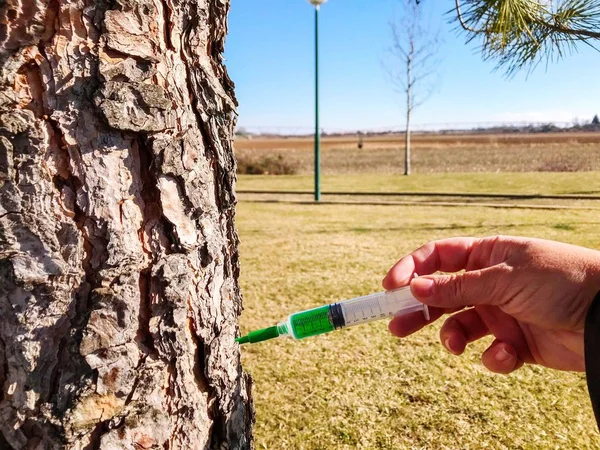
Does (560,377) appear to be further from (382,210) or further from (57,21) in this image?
(382,210)

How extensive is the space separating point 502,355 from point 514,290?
1.03ft

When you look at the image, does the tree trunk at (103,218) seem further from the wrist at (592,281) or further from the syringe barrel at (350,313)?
the wrist at (592,281)

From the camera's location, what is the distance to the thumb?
93 cm

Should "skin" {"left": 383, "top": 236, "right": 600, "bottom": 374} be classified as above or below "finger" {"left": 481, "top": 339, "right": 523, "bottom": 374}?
above

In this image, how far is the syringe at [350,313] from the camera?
1174 mm

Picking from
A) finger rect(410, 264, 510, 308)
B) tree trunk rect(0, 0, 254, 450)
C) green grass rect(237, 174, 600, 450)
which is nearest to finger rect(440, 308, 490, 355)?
finger rect(410, 264, 510, 308)

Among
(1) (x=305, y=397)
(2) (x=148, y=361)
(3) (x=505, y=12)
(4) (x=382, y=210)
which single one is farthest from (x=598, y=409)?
(4) (x=382, y=210)

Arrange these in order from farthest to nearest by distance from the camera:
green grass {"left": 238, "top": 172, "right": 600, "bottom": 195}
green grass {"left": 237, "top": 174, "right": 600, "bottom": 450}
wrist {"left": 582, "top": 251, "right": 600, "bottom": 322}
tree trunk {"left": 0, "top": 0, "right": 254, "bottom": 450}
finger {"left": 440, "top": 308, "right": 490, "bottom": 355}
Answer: green grass {"left": 238, "top": 172, "right": 600, "bottom": 195} < green grass {"left": 237, "top": 174, "right": 600, "bottom": 450} < finger {"left": 440, "top": 308, "right": 490, "bottom": 355} < wrist {"left": 582, "top": 251, "right": 600, "bottom": 322} < tree trunk {"left": 0, "top": 0, "right": 254, "bottom": 450}

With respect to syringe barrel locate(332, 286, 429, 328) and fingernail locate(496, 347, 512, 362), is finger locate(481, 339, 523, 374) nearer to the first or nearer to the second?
fingernail locate(496, 347, 512, 362)

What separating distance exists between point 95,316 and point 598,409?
2.74 ft

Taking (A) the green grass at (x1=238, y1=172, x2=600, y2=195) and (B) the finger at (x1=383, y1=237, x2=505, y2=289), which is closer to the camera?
(B) the finger at (x1=383, y1=237, x2=505, y2=289)

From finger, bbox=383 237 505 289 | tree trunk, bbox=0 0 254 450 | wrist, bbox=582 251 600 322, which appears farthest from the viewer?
finger, bbox=383 237 505 289

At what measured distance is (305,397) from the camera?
1.84 m

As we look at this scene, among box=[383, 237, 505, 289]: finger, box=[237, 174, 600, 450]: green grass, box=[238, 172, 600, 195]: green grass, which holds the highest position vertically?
box=[383, 237, 505, 289]: finger
